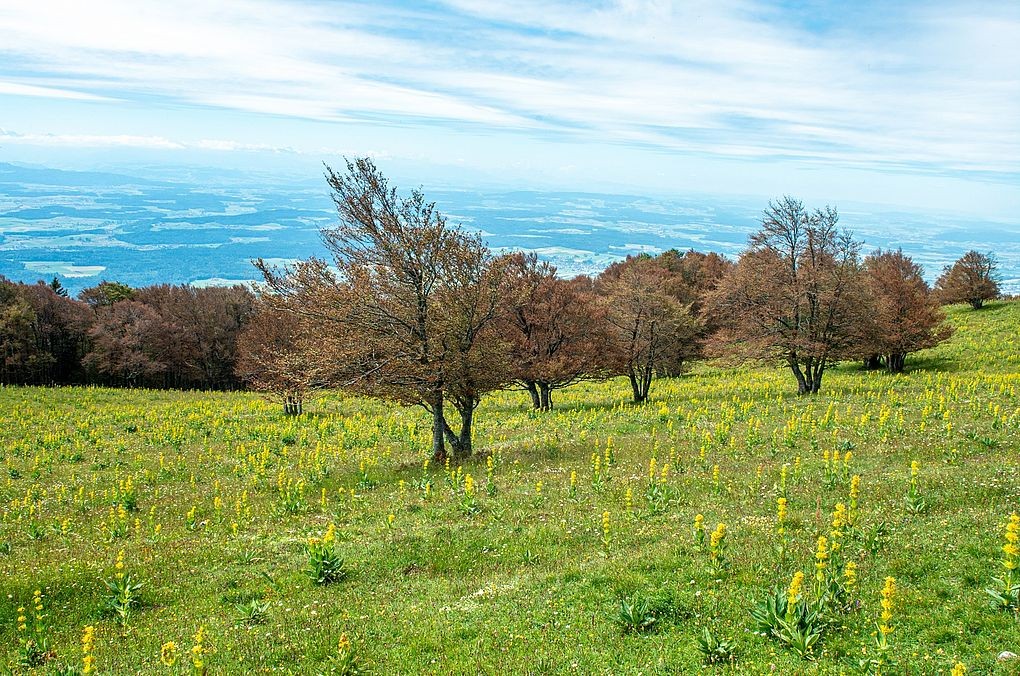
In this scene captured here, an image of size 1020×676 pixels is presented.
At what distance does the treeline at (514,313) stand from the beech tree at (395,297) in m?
0.04

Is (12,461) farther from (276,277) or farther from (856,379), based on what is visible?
(856,379)

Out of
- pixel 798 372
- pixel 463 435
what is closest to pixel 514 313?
pixel 463 435

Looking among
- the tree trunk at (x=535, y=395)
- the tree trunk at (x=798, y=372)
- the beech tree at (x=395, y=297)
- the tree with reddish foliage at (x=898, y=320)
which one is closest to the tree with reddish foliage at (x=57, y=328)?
the tree trunk at (x=535, y=395)

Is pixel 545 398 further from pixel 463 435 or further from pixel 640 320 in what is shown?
pixel 463 435

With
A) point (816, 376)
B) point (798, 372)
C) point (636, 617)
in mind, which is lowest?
point (636, 617)

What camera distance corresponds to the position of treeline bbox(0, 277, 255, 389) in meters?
66.6

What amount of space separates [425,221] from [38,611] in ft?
44.5

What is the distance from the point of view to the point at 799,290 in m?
32.1

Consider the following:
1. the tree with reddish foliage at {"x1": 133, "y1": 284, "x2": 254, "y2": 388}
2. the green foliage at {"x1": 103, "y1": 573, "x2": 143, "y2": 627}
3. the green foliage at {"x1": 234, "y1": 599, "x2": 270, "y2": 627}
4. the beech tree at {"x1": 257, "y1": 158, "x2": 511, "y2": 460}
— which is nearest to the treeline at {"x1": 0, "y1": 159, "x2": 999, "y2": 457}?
the beech tree at {"x1": 257, "y1": 158, "x2": 511, "y2": 460}

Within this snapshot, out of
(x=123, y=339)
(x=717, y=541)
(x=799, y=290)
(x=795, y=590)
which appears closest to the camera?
(x=795, y=590)

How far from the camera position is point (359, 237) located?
19.5 meters

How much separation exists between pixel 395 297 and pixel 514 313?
703 inches

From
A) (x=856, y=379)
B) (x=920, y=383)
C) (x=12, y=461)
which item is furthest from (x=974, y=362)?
→ (x=12, y=461)

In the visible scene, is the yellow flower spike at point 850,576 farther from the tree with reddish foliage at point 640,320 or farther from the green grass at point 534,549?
the tree with reddish foliage at point 640,320
